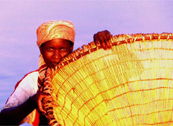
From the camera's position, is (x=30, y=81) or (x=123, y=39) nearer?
(x=123, y=39)

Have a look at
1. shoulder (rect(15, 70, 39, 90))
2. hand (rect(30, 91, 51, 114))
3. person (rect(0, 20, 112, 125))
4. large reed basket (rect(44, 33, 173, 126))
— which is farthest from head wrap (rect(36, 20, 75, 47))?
hand (rect(30, 91, 51, 114))

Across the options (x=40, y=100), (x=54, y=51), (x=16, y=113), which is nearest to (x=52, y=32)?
(x=54, y=51)

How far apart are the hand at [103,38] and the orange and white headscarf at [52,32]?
40cm

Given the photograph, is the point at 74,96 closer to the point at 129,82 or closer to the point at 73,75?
the point at 73,75

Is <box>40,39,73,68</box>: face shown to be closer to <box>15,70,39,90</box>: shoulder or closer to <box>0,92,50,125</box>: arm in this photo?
<box>15,70,39,90</box>: shoulder

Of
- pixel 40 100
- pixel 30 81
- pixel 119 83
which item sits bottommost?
pixel 40 100

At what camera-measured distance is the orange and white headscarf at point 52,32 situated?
1.86 metres

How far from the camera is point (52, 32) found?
186 cm

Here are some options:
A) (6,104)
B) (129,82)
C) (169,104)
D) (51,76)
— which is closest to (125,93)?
(129,82)

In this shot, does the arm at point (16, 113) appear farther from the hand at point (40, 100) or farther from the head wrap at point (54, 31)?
the head wrap at point (54, 31)

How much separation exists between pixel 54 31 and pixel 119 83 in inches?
21.2

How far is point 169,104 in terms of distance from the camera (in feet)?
5.95

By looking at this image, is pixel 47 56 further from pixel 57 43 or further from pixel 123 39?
pixel 123 39

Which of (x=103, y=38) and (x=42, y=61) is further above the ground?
(x=42, y=61)
